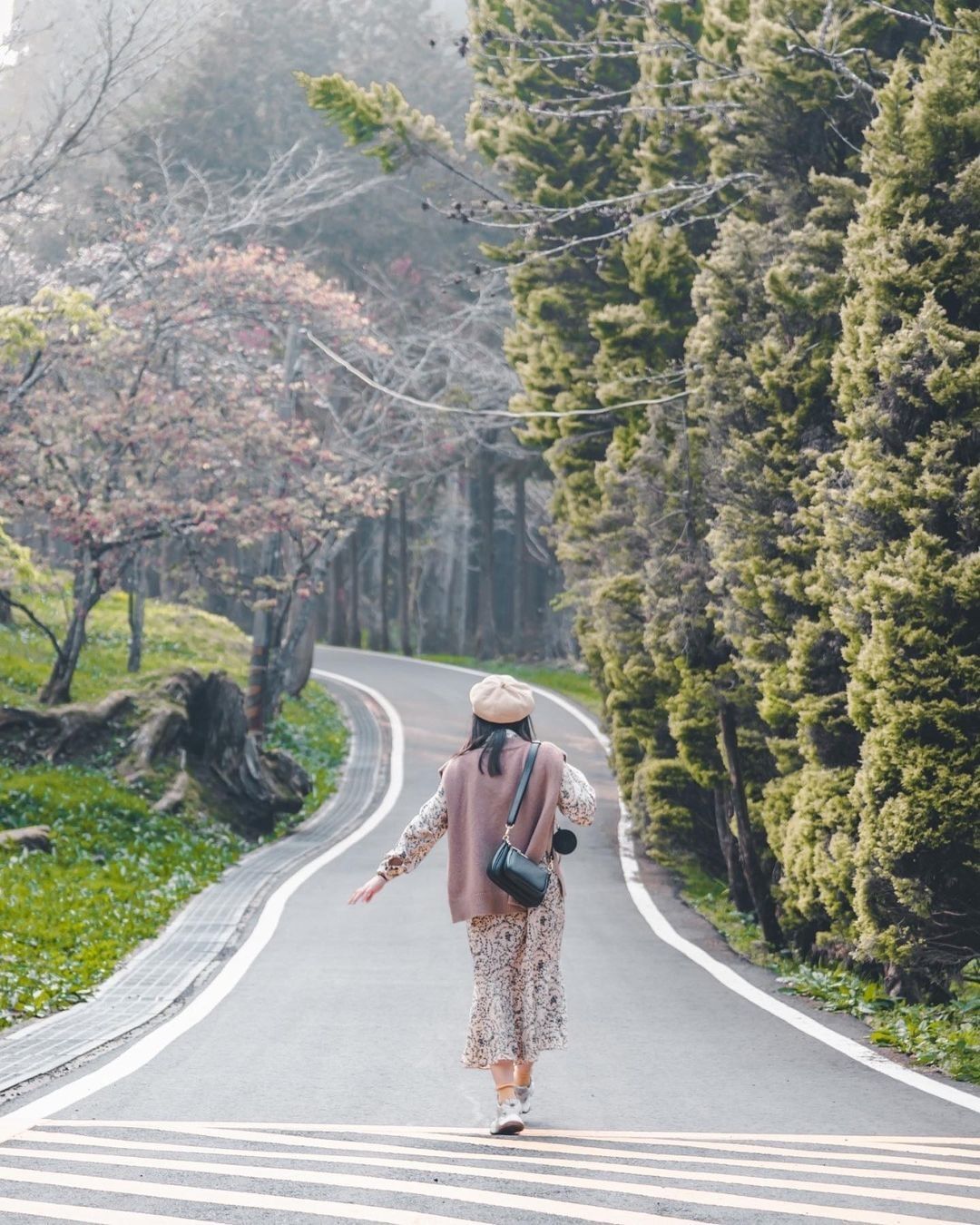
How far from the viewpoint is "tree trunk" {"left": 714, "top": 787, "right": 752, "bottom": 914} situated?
1555cm

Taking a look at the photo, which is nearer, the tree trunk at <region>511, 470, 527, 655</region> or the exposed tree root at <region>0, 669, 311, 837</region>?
the exposed tree root at <region>0, 669, 311, 837</region>

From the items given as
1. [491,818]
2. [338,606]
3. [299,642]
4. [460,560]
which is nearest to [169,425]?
[299,642]

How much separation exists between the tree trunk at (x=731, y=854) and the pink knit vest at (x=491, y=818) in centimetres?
902

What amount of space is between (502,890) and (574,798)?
1.65 ft

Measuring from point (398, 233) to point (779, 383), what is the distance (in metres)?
30.5

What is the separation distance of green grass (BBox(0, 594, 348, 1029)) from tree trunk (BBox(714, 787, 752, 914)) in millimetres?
5514

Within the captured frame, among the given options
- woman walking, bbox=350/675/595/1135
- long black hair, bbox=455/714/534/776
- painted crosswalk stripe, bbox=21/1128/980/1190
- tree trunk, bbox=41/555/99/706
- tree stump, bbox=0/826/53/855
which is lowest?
painted crosswalk stripe, bbox=21/1128/980/1190

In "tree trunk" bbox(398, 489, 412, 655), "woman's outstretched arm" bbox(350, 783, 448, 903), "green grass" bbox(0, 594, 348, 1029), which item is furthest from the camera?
"tree trunk" bbox(398, 489, 412, 655)

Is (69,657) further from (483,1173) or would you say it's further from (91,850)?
(483,1173)

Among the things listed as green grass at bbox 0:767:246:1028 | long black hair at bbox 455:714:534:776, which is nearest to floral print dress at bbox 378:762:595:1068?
long black hair at bbox 455:714:534:776

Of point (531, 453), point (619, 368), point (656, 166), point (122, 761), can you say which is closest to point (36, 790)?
point (122, 761)

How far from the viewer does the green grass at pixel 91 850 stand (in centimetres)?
1184

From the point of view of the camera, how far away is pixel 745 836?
46.2 feet

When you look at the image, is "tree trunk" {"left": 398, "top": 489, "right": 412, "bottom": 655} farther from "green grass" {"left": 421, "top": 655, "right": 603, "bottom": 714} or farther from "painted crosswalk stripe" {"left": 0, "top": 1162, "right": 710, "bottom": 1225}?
"painted crosswalk stripe" {"left": 0, "top": 1162, "right": 710, "bottom": 1225}
